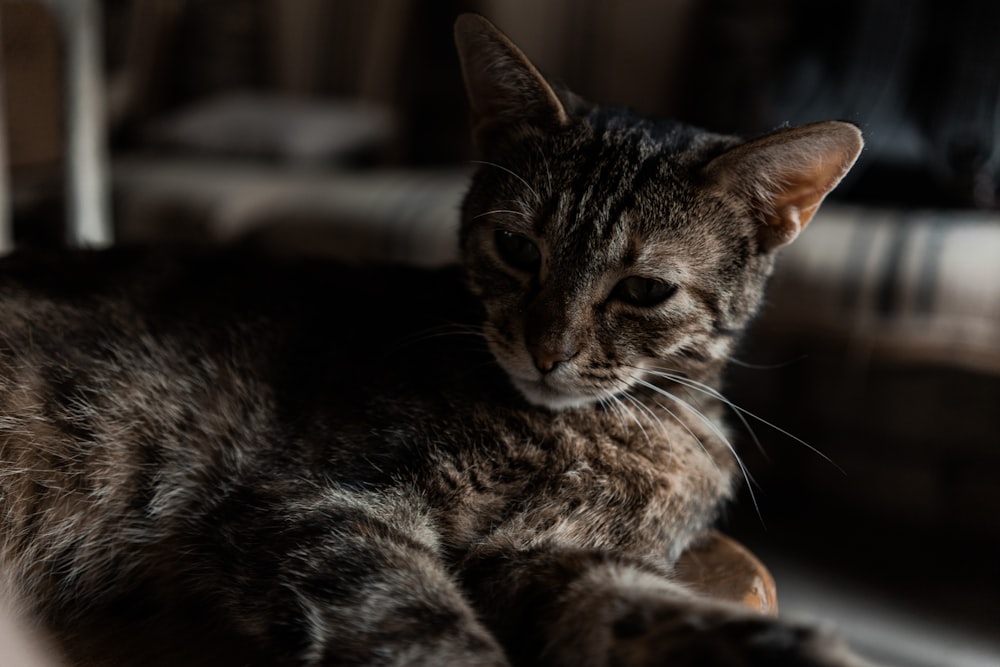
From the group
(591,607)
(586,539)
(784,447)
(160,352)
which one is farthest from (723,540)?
(784,447)

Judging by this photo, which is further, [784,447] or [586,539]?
[784,447]

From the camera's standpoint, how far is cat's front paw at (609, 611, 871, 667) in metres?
0.65

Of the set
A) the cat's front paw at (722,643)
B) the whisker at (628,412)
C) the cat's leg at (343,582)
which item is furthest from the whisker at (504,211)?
the cat's front paw at (722,643)

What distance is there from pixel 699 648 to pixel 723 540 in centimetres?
39

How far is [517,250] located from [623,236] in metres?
0.13

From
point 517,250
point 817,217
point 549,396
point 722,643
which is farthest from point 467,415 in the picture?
point 817,217

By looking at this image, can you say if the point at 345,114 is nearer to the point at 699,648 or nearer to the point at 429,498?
the point at 429,498

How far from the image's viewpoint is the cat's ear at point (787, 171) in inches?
34.0

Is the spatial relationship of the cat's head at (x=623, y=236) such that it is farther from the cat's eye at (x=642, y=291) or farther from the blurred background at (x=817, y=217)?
the blurred background at (x=817, y=217)

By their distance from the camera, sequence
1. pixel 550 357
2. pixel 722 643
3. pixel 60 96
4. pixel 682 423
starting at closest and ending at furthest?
pixel 722 643
pixel 550 357
pixel 682 423
pixel 60 96

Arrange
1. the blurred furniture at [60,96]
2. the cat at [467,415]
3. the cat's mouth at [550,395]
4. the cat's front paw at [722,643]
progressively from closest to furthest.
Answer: the cat's front paw at [722,643] < the cat at [467,415] < the cat's mouth at [550,395] < the blurred furniture at [60,96]

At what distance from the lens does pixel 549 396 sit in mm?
936

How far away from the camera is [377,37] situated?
3305 millimetres

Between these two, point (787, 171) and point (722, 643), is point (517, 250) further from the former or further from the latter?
point (722, 643)
